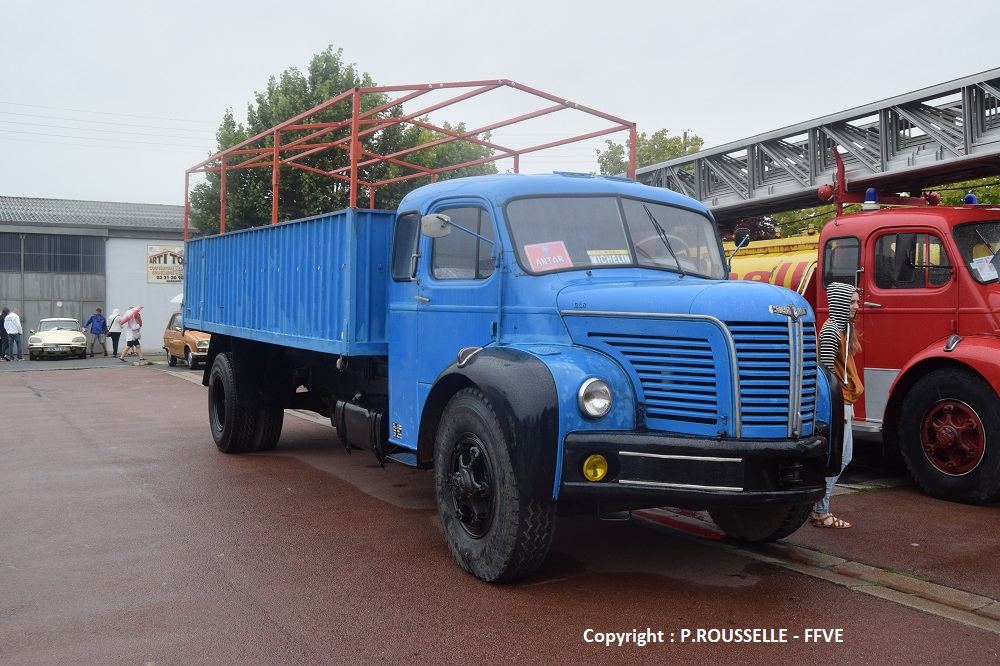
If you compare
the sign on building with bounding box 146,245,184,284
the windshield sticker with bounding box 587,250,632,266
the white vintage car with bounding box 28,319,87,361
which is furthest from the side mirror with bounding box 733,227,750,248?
the sign on building with bounding box 146,245,184,284

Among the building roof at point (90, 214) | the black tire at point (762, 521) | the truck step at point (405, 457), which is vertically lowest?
the black tire at point (762, 521)

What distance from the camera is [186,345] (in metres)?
23.8

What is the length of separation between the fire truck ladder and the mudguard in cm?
626

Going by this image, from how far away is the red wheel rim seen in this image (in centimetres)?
736

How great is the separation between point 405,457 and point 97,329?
94.7ft

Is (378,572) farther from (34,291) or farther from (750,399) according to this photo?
(34,291)

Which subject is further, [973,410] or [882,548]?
[973,410]

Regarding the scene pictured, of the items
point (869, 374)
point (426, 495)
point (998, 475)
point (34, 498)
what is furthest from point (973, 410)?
point (34, 498)

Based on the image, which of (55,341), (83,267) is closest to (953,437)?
(55,341)

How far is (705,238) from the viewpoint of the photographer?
6430 millimetres

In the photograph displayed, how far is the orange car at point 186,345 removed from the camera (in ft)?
76.8

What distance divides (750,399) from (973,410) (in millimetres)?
3674

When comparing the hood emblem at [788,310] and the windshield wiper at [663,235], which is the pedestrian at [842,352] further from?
the hood emblem at [788,310]

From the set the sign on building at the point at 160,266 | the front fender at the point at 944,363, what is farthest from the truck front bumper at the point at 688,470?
the sign on building at the point at 160,266
